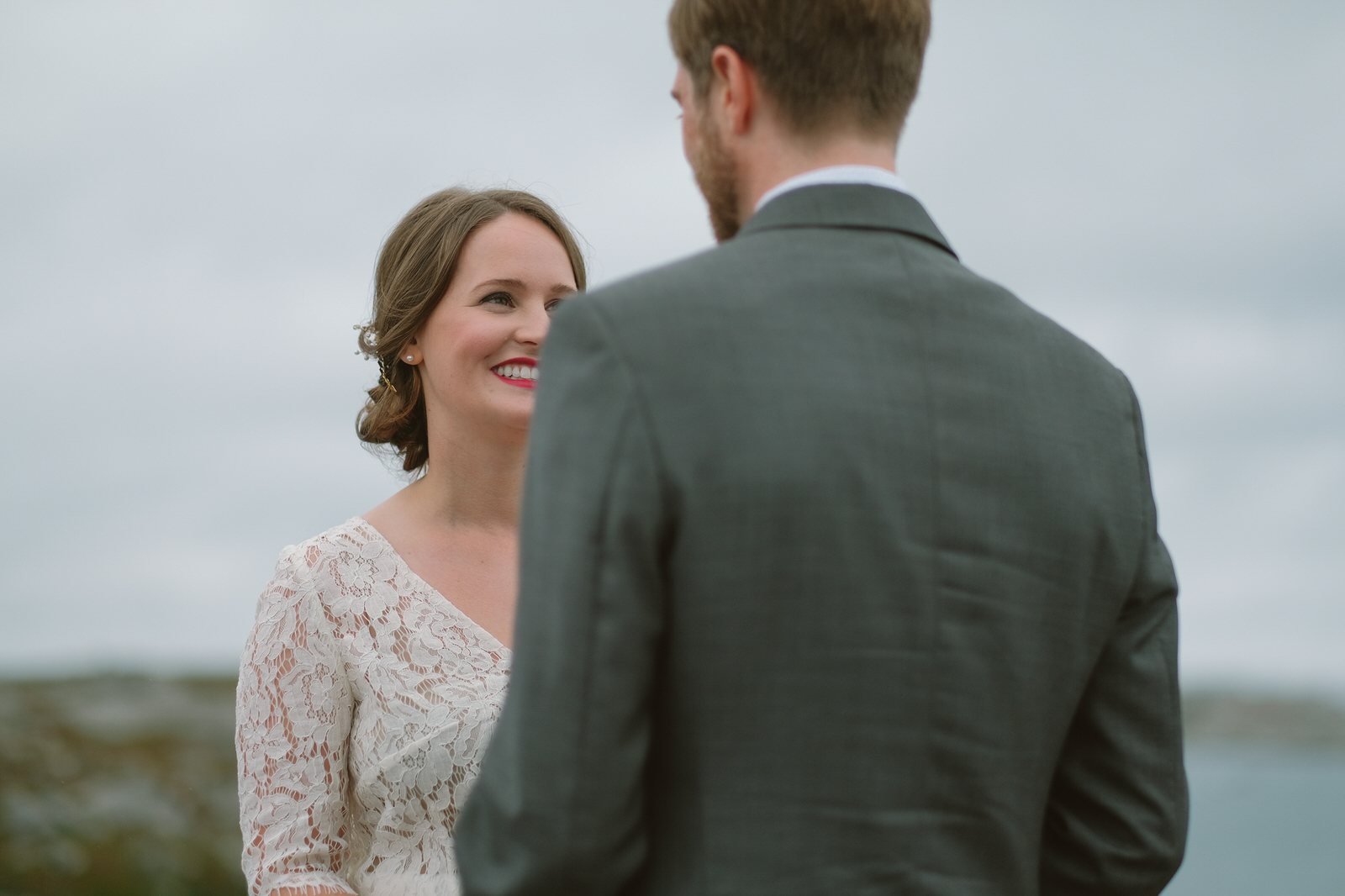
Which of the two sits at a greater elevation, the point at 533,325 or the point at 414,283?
the point at 414,283

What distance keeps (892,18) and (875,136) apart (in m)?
0.14

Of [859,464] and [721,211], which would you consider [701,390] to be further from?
[721,211]

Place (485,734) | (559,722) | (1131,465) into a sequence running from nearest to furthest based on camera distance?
(559,722) < (1131,465) < (485,734)

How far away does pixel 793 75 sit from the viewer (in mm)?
1487

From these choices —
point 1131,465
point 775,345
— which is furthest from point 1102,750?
point 775,345

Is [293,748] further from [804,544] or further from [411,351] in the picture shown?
[804,544]

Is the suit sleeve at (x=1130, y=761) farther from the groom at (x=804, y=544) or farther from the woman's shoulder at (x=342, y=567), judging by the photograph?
the woman's shoulder at (x=342, y=567)

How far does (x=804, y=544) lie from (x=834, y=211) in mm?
430

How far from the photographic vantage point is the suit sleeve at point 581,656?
129cm

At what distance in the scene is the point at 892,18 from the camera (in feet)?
4.94

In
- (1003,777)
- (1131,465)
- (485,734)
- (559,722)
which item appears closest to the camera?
(559,722)

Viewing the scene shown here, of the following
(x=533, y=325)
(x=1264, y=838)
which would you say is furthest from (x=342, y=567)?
(x=1264, y=838)

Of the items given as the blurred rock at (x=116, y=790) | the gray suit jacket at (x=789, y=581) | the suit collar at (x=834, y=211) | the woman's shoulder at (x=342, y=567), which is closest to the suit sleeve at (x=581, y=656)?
the gray suit jacket at (x=789, y=581)

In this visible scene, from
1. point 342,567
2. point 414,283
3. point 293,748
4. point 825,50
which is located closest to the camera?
point 825,50
